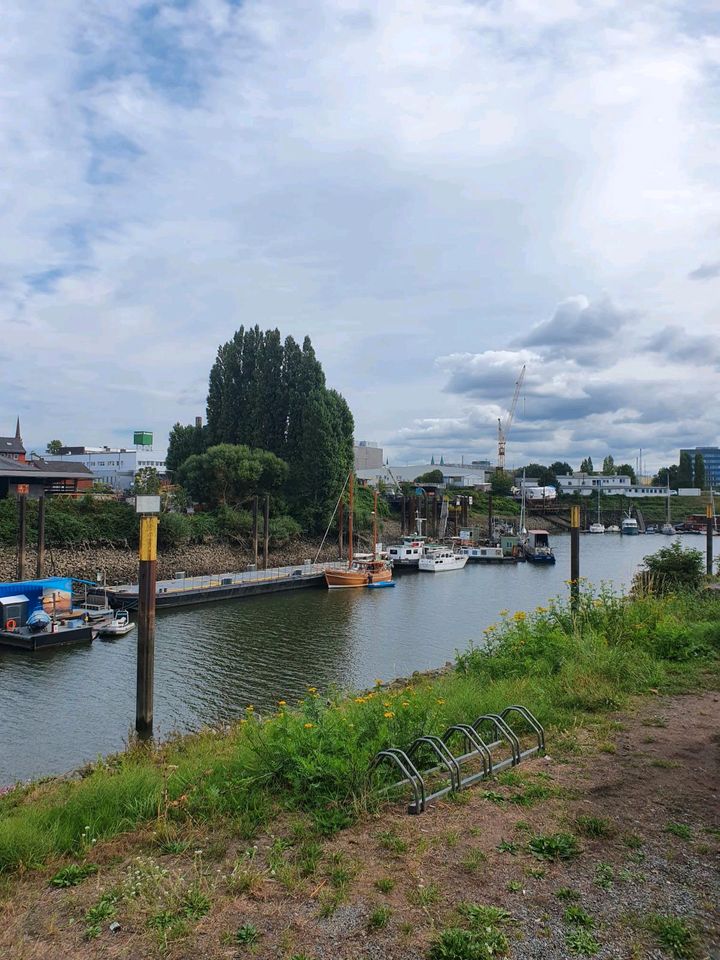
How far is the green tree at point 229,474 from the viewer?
50719mm

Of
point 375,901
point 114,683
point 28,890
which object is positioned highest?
point 375,901

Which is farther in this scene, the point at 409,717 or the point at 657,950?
the point at 409,717

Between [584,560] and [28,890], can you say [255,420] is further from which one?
[28,890]

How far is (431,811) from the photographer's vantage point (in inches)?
224

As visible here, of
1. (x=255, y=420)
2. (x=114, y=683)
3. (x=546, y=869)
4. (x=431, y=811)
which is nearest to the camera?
(x=546, y=869)

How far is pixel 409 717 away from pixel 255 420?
5174 centimetres

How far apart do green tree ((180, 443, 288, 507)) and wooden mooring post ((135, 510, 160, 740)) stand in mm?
36805

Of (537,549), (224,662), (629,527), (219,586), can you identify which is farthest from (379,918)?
(629,527)

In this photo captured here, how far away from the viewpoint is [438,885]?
4.53 m

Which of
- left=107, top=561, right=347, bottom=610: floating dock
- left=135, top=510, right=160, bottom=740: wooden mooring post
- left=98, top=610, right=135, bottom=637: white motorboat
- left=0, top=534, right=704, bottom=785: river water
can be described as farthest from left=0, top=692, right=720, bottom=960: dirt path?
left=107, top=561, right=347, bottom=610: floating dock

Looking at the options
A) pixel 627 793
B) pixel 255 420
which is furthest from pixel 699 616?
pixel 255 420

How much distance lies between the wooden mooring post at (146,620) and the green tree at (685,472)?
156m

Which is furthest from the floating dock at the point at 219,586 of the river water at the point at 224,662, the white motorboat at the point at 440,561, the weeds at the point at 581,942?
the weeds at the point at 581,942

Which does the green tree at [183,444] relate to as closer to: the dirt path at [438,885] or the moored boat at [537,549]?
the moored boat at [537,549]
